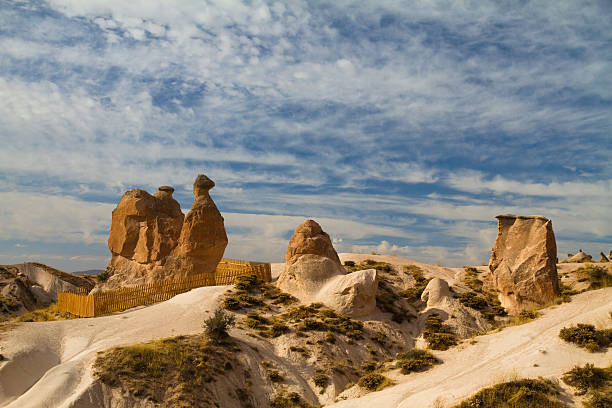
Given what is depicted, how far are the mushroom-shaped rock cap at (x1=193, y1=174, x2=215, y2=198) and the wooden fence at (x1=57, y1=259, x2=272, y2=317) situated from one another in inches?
258

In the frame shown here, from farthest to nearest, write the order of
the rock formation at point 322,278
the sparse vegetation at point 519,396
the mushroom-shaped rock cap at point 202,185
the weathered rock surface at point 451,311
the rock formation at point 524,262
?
the mushroom-shaped rock cap at point 202,185 → the rock formation at point 322,278 → the weathered rock surface at point 451,311 → the rock formation at point 524,262 → the sparse vegetation at point 519,396

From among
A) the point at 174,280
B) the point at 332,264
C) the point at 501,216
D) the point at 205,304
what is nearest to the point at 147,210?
the point at 174,280

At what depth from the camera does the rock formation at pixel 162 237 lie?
111 ft

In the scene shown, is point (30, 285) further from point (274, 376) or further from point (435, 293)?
point (435, 293)

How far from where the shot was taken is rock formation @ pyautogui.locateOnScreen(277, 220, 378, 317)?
27.3 meters

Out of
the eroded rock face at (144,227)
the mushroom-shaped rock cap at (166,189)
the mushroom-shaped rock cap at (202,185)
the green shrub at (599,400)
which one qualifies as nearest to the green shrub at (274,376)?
the green shrub at (599,400)

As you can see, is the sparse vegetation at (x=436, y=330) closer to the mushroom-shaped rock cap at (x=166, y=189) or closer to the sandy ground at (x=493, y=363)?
the sandy ground at (x=493, y=363)

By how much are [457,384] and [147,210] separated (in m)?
31.6

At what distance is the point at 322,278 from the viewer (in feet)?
96.0

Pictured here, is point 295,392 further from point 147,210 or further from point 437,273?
point 147,210

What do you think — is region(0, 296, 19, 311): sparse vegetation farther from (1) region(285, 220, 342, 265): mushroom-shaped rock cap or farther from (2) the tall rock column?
(1) region(285, 220, 342, 265): mushroom-shaped rock cap

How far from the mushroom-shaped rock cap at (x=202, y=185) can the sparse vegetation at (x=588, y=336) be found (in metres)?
26.1

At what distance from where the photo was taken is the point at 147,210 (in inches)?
1558

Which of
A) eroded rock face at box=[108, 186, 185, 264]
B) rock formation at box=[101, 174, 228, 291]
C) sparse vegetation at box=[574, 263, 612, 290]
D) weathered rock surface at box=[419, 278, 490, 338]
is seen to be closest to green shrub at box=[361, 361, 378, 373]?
weathered rock surface at box=[419, 278, 490, 338]
